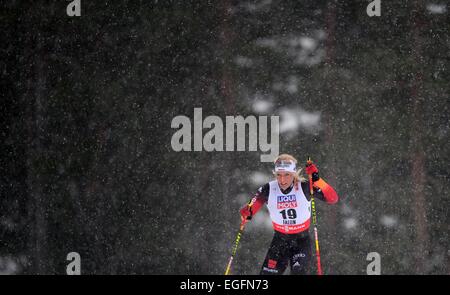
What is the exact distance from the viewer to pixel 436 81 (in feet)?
23.4

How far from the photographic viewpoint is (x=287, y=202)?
18.9 feet

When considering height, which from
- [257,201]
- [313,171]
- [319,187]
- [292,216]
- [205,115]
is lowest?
[292,216]

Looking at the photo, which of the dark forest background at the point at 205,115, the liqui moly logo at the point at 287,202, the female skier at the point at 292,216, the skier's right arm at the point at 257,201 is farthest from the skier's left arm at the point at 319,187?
the dark forest background at the point at 205,115

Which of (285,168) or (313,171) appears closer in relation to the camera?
(285,168)

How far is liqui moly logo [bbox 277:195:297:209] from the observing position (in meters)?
5.75

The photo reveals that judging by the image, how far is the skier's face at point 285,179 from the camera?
18.5 feet

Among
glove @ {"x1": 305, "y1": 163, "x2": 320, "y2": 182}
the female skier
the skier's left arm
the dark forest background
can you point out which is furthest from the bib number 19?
the dark forest background

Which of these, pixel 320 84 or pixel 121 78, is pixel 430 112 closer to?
pixel 320 84

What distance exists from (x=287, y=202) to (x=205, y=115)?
6.96 ft

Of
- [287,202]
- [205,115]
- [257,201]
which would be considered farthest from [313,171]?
[205,115]

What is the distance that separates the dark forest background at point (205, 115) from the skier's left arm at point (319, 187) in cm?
150

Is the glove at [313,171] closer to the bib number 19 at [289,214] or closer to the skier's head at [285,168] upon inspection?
the skier's head at [285,168]

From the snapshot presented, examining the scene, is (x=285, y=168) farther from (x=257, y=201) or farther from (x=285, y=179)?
(x=257, y=201)

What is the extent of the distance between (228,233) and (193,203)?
61cm
